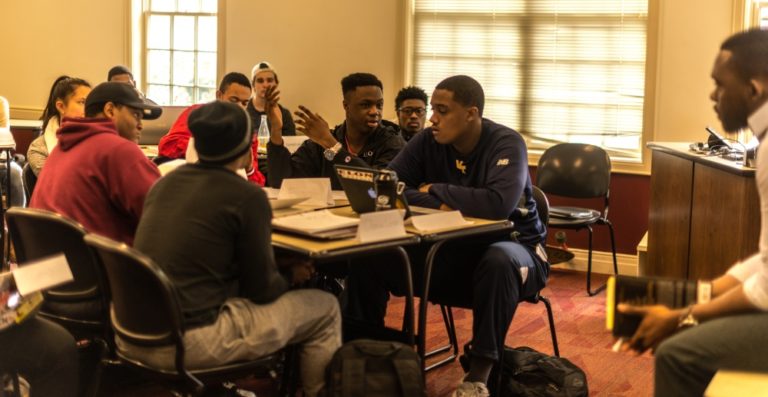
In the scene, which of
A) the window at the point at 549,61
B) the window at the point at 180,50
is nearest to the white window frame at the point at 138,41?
the window at the point at 180,50

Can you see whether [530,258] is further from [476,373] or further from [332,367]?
[332,367]

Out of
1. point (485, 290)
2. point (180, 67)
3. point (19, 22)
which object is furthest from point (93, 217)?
point (19, 22)

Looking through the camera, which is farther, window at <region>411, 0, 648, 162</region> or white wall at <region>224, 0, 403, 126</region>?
white wall at <region>224, 0, 403, 126</region>

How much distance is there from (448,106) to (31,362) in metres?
1.89

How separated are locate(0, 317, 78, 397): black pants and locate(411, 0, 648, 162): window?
4428mm

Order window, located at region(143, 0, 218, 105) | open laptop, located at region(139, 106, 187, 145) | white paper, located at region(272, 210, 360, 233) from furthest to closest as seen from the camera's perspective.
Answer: window, located at region(143, 0, 218, 105) → open laptop, located at region(139, 106, 187, 145) → white paper, located at region(272, 210, 360, 233)

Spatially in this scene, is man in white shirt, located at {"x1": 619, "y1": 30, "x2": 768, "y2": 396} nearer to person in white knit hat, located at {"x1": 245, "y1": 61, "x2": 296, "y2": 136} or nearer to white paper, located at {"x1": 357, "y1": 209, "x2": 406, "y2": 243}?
white paper, located at {"x1": 357, "y1": 209, "x2": 406, "y2": 243}

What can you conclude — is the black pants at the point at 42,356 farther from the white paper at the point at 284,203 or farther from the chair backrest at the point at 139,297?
the white paper at the point at 284,203

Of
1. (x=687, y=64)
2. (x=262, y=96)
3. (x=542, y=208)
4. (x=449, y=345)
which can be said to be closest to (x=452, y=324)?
(x=449, y=345)

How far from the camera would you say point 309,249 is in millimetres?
2840

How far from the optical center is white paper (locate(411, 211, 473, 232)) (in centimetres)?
321

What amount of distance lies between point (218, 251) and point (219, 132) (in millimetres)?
354

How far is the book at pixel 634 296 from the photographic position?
251 cm

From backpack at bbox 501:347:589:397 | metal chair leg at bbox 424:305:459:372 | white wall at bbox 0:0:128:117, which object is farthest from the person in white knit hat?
backpack at bbox 501:347:589:397
